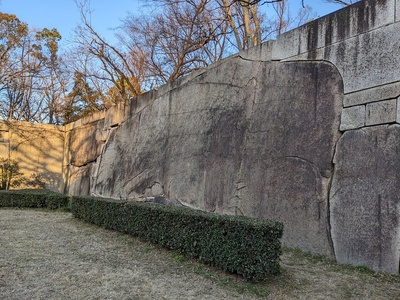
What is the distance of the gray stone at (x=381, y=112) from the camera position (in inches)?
158

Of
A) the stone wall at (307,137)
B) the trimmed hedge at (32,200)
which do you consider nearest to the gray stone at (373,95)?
the stone wall at (307,137)

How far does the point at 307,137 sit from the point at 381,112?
105 cm

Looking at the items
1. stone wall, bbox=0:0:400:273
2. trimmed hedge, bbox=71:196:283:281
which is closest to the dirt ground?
trimmed hedge, bbox=71:196:283:281

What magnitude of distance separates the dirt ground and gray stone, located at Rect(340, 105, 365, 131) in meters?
1.71

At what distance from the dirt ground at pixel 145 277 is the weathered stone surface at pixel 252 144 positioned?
79cm

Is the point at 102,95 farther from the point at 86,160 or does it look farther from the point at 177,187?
the point at 177,187

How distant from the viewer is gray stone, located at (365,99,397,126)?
→ 13.2ft

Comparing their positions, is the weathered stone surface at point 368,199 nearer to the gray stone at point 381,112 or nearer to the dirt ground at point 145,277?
the gray stone at point 381,112

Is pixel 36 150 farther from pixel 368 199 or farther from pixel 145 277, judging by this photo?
pixel 368 199

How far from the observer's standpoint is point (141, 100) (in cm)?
923

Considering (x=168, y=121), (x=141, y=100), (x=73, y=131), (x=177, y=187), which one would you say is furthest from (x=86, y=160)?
(x=177, y=187)

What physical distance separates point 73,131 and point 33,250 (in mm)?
9293

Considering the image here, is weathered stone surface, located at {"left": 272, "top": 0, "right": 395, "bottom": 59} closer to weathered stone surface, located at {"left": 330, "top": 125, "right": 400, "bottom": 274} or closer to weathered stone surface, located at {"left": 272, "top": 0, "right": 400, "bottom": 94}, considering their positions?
weathered stone surface, located at {"left": 272, "top": 0, "right": 400, "bottom": 94}

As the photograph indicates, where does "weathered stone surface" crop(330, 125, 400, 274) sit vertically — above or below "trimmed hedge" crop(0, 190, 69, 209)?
above
